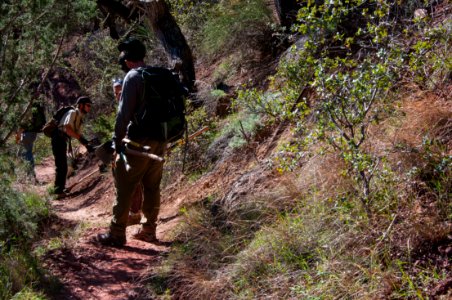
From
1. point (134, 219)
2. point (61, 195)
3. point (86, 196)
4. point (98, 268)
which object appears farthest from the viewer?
point (61, 195)

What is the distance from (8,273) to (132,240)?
62.6 inches

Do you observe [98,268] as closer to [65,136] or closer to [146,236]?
[146,236]

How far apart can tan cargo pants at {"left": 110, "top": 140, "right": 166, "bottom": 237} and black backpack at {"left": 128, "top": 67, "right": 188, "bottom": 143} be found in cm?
14

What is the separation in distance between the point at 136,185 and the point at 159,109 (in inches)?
32.0

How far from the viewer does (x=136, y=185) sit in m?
5.68

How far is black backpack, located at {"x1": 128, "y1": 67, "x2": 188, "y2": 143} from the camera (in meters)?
5.44

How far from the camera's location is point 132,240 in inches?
242

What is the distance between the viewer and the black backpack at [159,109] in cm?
544

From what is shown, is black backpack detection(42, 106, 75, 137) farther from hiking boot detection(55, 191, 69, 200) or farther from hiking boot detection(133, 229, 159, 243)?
hiking boot detection(133, 229, 159, 243)

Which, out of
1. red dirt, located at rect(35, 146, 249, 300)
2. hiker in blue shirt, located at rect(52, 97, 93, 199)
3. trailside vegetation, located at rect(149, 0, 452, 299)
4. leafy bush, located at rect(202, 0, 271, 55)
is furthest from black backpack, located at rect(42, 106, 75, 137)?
trailside vegetation, located at rect(149, 0, 452, 299)

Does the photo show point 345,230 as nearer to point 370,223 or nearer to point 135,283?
point 370,223

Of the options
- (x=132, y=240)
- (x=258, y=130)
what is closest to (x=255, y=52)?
(x=258, y=130)

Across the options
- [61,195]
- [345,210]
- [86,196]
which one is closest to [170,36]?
[86,196]

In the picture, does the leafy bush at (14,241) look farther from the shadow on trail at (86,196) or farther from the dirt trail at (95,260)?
the shadow on trail at (86,196)
